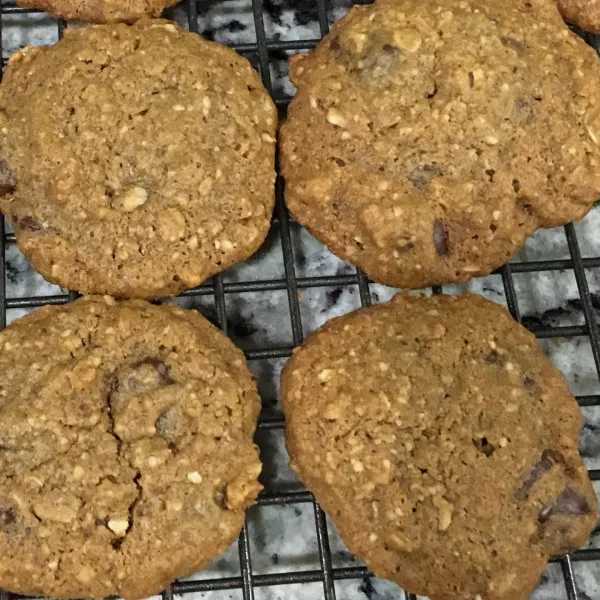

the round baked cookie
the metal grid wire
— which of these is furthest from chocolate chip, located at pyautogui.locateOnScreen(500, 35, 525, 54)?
the round baked cookie

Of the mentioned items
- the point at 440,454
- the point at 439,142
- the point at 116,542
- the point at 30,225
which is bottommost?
the point at 116,542

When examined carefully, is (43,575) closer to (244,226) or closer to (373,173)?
(244,226)

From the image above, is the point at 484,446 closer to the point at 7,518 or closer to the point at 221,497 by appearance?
the point at 221,497

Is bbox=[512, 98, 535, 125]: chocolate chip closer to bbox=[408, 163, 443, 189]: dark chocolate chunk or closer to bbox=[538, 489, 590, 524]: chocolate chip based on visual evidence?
bbox=[408, 163, 443, 189]: dark chocolate chunk

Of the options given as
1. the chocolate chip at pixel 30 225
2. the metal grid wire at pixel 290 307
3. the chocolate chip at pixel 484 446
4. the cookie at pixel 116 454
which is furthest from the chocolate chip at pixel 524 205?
the chocolate chip at pixel 30 225

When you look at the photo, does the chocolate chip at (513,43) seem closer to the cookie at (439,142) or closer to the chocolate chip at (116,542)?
the cookie at (439,142)

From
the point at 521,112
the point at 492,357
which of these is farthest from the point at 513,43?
the point at 492,357
